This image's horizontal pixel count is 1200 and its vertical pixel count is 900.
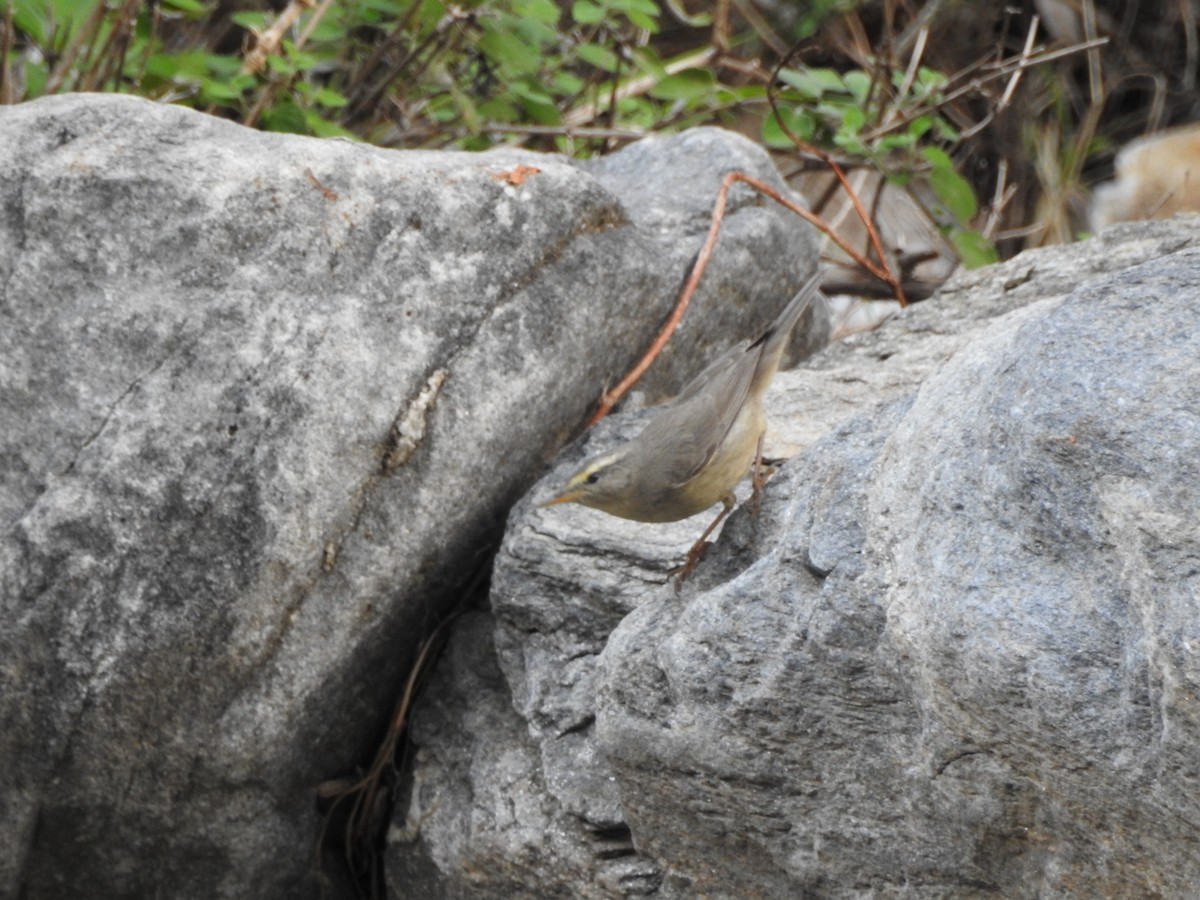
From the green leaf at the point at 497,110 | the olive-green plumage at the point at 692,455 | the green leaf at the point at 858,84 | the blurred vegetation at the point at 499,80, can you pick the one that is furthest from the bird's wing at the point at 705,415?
the green leaf at the point at 497,110

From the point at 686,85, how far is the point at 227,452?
3.03 metres

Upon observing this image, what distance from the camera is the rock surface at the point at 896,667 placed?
82.7 inches

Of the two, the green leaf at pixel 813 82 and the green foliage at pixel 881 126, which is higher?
the green leaf at pixel 813 82

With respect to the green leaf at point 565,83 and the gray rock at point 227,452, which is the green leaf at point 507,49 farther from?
the gray rock at point 227,452

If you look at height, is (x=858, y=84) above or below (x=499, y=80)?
below

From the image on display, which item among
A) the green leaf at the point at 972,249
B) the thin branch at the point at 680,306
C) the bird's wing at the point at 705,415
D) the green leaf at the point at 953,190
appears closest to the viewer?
the bird's wing at the point at 705,415

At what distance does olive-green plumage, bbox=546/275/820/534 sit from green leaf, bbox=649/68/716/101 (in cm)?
228

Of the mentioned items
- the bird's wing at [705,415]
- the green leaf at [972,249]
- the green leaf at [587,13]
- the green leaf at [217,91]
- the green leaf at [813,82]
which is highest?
the green leaf at [217,91]

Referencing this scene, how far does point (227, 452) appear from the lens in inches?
129

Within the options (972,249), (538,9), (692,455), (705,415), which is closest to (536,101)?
(538,9)

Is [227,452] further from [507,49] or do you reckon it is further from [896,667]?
[507,49]

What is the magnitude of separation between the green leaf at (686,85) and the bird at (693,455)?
2277mm

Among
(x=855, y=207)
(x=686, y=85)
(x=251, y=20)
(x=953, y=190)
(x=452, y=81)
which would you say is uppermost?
(x=251, y=20)

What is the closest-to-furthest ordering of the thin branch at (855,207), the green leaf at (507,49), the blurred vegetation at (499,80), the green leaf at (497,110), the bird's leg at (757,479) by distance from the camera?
the bird's leg at (757,479) → the blurred vegetation at (499,80) → the thin branch at (855,207) → the green leaf at (507,49) → the green leaf at (497,110)
